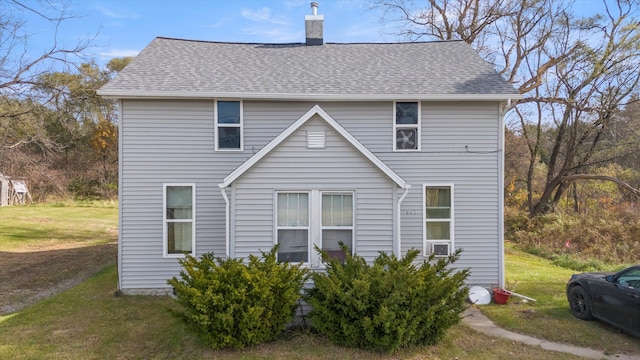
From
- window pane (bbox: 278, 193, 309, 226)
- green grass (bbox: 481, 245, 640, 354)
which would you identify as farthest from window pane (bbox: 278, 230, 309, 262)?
green grass (bbox: 481, 245, 640, 354)

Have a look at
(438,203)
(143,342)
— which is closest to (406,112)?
(438,203)

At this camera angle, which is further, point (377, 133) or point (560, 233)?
point (560, 233)

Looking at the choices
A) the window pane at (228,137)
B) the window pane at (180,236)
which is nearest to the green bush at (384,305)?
the window pane at (180,236)

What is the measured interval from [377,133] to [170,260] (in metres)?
6.13

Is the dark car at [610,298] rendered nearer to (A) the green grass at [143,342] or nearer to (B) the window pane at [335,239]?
(A) the green grass at [143,342]

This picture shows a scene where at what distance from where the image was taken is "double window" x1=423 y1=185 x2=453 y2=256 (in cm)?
971

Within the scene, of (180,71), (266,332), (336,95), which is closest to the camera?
(266,332)

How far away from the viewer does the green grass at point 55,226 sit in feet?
57.3

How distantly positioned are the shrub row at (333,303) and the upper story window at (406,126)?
4100 mm

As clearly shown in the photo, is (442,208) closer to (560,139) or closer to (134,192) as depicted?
(134,192)

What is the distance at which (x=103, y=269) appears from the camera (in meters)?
12.6

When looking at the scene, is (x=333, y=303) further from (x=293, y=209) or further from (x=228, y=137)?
(x=228, y=137)

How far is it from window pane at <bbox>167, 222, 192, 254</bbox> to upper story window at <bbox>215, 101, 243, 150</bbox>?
2.20 m

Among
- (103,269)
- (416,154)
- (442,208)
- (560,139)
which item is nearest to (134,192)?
(103,269)
